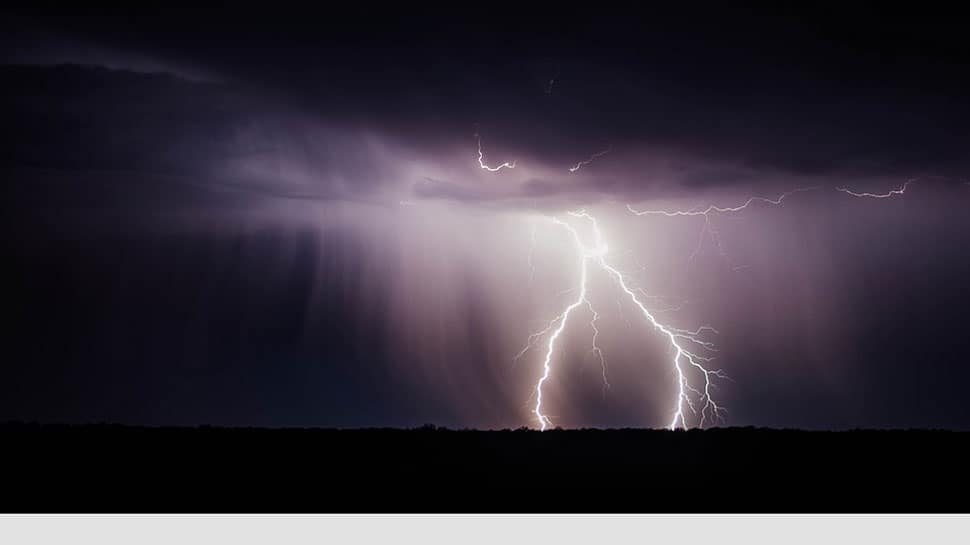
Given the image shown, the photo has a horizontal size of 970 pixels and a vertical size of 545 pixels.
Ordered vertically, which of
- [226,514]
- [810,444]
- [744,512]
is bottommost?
[226,514]

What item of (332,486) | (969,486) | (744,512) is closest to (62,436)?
(332,486)

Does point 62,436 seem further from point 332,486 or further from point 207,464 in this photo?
point 332,486

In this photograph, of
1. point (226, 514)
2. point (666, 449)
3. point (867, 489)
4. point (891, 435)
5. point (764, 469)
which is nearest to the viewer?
point (226, 514)

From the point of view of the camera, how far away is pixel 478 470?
772 cm

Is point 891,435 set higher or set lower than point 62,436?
higher

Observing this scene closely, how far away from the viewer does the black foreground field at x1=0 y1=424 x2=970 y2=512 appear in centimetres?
673

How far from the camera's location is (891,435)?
940cm

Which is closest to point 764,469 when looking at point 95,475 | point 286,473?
point 286,473

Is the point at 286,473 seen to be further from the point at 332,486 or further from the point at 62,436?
the point at 62,436

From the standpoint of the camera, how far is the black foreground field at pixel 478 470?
22.1ft

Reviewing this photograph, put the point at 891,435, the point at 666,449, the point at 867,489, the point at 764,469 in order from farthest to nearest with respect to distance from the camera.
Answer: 1. the point at 891,435
2. the point at 666,449
3. the point at 764,469
4. the point at 867,489

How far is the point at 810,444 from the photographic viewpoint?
29.3 ft

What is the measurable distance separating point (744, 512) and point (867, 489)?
138 centimetres

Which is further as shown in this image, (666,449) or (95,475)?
(666,449)
